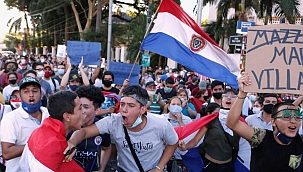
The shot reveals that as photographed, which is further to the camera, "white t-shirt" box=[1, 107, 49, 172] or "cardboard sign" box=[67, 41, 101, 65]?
"cardboard sign" box=[67, 41, 101, 65]

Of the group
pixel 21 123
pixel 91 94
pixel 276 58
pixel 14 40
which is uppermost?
pixel 14 40

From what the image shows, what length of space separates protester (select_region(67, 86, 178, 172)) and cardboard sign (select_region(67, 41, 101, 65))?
6038 mm

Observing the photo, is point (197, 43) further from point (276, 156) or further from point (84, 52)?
point (84, 52)

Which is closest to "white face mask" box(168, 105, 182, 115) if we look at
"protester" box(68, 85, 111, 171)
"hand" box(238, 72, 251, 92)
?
"protester" box(68, 85, 111, 171)

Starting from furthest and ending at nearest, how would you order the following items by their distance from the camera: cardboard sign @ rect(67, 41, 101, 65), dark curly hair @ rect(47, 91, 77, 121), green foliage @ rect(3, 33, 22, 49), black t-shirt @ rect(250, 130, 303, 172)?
green foliage @ rect(3, 33, 22, 49) < cardboard sign @ rect(67, 41, 101, 65) < black t-shirt @ rect(250, 130, 303, 172) < dark curly hair @ rect(47, 91, 77, 121)

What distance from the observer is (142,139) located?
344 centimetres

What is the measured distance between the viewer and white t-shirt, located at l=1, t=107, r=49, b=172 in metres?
3.23

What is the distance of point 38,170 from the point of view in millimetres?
2391

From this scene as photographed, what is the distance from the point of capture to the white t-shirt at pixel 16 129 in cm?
323

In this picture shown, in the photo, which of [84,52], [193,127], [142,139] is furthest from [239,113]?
[84,52]

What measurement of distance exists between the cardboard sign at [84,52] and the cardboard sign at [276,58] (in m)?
6.55

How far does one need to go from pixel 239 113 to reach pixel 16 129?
197 cm

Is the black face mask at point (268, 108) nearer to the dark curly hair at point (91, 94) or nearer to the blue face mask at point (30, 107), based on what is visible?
the dark curly hair at point (91, 94)

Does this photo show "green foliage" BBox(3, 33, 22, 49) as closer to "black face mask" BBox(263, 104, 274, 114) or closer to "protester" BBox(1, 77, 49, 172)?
"black face mask" BBox(263, 104, 274, 114)
